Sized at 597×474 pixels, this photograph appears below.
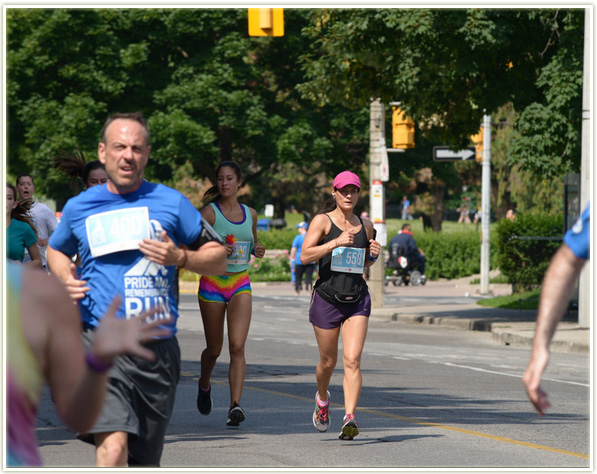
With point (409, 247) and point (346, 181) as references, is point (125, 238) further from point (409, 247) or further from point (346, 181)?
point (409, 247)

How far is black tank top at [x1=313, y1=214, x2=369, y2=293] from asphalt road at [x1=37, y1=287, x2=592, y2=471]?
1.11 meters

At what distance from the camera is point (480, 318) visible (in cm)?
2130

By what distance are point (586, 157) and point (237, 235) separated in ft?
32.9

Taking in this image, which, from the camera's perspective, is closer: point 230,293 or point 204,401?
point 230,293

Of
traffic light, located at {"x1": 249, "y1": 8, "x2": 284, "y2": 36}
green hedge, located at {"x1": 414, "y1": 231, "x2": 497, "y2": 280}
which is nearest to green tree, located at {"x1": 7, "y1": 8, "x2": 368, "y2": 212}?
green hedge, located at {"x1": 414, "y1": 231, "x2": 497, "y2": 280}

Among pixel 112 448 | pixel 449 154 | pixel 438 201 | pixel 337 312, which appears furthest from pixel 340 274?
pixel 438 201

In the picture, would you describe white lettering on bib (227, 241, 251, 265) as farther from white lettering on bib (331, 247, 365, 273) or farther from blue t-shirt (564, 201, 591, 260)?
blue t-shirt (564, 201, 591, 260)

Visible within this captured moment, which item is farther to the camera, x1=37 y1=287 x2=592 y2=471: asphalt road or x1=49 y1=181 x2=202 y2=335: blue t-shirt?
x1=37 y1=287 x2=592 y2=471: asphalt road

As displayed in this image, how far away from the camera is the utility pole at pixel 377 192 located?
23.8 m

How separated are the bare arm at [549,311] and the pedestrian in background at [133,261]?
1.74 meters

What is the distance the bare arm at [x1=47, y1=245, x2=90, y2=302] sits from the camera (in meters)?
5.09

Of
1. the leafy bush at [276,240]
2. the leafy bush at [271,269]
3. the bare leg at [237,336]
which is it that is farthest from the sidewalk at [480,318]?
the leafy bush at [276,240]

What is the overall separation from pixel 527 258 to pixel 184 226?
22160mm

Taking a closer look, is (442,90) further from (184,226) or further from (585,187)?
(184,226)
